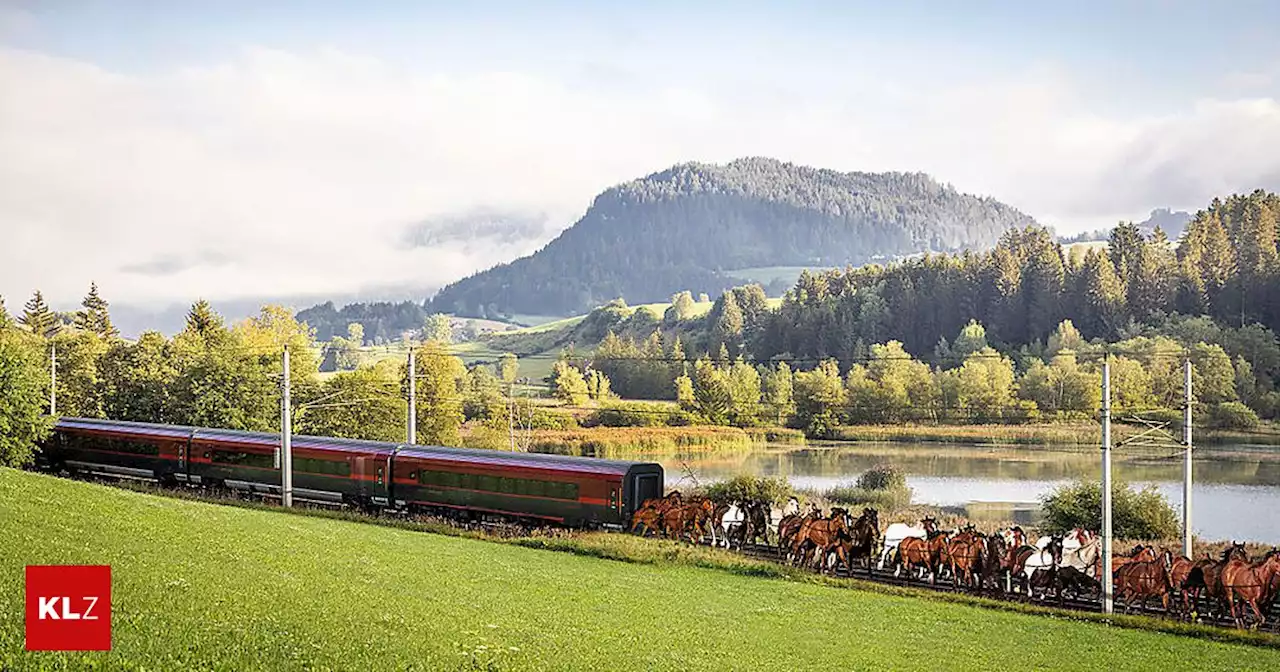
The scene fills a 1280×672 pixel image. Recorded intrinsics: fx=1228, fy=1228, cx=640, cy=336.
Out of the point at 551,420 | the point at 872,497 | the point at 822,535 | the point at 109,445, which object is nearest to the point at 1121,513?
the point at 822,535

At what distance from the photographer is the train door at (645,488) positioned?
33.7m

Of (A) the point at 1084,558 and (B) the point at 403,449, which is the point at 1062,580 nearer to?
(A) the point at 1084,558

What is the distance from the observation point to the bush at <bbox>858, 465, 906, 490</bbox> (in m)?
61.8

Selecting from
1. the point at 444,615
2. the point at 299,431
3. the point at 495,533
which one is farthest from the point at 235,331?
the point at 444,615

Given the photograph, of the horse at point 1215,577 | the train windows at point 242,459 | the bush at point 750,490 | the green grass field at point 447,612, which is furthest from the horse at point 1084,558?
the train windows at point 242,459

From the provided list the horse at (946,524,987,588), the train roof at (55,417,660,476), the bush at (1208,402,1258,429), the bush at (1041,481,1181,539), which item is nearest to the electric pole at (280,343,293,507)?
the train roof at (55,417,660,476)

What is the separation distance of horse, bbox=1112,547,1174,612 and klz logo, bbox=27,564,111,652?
19.3 metres

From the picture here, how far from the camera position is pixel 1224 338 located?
3573 inches

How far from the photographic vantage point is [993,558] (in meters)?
26.9

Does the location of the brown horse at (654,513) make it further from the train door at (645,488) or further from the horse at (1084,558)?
the horse at (1084,558)

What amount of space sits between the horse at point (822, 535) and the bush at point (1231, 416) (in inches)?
2192

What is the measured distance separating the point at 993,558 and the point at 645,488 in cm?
1055

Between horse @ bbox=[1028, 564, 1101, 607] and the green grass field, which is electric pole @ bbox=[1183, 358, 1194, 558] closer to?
horse @ bbox=[1028, 564, 1101, 607]

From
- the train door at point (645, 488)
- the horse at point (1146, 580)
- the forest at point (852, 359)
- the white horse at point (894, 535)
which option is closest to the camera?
the horse at point (1146, 580)
